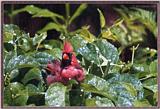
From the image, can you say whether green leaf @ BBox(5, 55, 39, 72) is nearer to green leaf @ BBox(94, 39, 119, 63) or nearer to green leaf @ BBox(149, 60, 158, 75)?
green leaf @ BBox(94, 39, 119, 63)

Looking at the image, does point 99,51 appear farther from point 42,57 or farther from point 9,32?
point 9,32

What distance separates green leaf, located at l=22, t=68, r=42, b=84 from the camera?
25.6 feet

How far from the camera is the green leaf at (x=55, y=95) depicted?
25.2 ft

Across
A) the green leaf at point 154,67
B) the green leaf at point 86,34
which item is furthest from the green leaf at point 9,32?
the green leaf at point 154,67

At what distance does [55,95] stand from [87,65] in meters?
0.41

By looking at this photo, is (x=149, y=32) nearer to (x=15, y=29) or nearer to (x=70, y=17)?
(x=70, y=17)

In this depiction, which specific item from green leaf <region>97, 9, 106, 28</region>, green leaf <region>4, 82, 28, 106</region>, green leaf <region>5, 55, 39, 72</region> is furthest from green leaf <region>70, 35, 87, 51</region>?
green leaf <region>4, 82, 28, 106</region>

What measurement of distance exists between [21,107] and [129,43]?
115 cm

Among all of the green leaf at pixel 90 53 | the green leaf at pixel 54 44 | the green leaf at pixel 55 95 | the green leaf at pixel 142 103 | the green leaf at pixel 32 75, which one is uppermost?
the green leaf at pixel 54 44

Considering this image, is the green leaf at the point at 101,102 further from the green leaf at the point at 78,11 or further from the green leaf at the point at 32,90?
the green leaf at the point at 78,11

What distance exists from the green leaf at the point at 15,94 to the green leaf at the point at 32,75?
0.07 meters

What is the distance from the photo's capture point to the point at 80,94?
7785 millimetres

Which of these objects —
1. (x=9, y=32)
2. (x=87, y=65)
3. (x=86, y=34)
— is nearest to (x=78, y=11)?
(x=86, y=34)

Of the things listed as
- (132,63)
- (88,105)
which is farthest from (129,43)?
(88,105)
